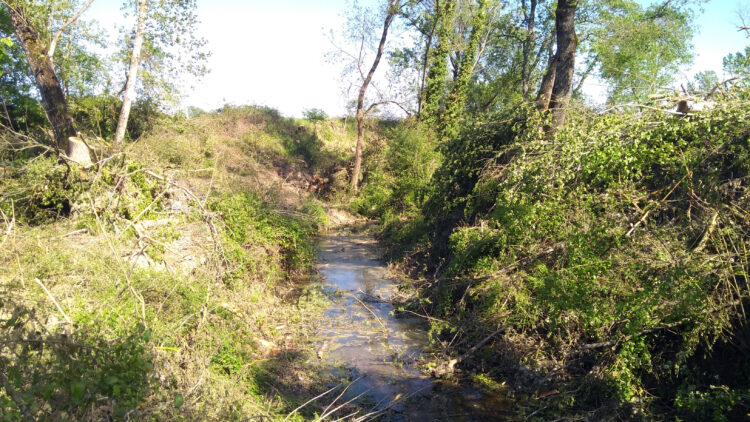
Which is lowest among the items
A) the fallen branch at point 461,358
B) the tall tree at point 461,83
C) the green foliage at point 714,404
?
the fallen branch at point 461,358

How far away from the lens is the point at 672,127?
6090mm

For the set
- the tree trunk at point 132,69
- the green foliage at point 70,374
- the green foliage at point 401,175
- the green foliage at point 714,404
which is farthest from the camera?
the green foliage at point 401,175

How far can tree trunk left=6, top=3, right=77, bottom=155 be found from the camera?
10.4 metres

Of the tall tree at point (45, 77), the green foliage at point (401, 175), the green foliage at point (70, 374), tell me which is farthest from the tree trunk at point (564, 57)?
the tall tree at point (45, 77)

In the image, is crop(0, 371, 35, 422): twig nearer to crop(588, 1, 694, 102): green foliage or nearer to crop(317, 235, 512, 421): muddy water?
crop(317, 235, 512, 421): muddy water

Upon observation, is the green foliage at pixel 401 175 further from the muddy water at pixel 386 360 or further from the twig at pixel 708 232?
the twig at pixel 708 232

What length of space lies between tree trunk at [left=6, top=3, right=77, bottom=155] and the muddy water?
6.73 metres

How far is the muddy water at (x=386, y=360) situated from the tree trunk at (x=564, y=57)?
512 centimetres

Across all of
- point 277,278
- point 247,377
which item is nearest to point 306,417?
point 247,377

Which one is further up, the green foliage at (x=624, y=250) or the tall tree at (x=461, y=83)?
the tall tree at (x=461, y=83)

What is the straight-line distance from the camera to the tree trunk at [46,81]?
1041 cm

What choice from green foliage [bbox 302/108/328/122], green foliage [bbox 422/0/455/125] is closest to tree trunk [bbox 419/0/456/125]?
green foliage [bbox 422/0/455/125]

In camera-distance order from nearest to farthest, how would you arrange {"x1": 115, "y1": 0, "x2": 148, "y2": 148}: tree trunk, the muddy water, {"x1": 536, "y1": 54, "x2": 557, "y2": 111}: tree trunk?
the muddy water, {"x1": 536, "y1": 54, "x2": 557, "y2": 111}: tree trunk, {"x1": 115, "y1": 0, "x2": 148, "y2": 148}: tree trunk

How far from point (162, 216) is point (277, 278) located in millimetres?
3022
